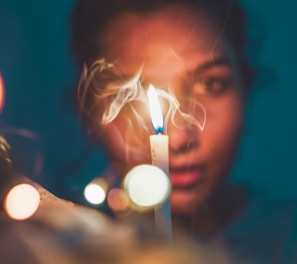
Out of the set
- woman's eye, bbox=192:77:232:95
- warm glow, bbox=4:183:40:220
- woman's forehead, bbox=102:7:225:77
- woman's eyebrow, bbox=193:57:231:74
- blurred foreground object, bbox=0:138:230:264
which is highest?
woman's forehead, bbox=102:7:225:77

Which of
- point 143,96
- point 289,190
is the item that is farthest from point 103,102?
point 289,190

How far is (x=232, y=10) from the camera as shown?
2.22 ft

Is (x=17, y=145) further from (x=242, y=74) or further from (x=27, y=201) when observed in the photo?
(x=242, y=74)

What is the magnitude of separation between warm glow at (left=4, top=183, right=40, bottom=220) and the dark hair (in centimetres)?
22

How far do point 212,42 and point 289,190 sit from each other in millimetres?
234

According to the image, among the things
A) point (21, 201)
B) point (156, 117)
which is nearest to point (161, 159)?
point (156, 117)

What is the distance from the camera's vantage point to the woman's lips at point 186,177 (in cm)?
69

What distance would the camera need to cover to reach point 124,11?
2.23 ft

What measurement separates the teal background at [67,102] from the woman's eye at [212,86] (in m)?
0.04

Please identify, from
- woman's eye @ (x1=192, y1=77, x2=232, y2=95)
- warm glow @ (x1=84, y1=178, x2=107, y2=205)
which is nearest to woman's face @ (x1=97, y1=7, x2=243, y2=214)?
woman's eye @ (x1=192, y1=77, x2=232, y2=95)

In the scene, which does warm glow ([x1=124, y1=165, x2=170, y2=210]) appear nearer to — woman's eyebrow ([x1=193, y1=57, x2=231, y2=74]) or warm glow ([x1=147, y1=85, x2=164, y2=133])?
warm glow ([x1=147, y1=85, x2=164, y2=133])

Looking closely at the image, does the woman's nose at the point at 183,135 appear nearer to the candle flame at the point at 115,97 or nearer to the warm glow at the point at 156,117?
the candle flame at the point at 115,97

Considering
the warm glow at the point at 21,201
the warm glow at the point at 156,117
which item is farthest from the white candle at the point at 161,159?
the warm glow at the point at 21,201

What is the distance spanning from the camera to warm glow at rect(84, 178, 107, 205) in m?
0.71
